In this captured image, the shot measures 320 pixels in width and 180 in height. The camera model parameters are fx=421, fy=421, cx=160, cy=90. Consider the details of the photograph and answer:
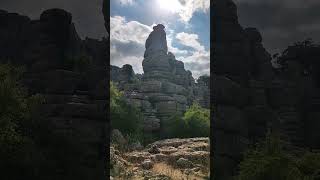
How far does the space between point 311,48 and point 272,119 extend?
207 cm

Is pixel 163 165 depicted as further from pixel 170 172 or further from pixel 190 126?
pixel 190 126

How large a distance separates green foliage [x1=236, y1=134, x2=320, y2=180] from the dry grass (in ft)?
29.5

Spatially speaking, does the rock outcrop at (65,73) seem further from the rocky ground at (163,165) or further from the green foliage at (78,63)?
the rocky ground at (163,165)

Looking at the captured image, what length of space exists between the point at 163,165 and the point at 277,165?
1343 centimetres

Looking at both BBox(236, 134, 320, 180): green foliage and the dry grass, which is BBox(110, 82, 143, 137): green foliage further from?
BBox(236, 134, 320, 180): green foliage

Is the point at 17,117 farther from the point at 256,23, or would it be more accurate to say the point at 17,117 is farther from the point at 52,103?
the point at 256,23

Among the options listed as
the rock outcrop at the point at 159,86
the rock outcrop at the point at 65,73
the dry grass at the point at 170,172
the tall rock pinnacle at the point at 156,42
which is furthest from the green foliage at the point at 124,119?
the tall rock pinnacle at the point at 156,42

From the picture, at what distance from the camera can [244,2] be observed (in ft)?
36.3

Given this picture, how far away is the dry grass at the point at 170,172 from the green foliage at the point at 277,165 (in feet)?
29.5

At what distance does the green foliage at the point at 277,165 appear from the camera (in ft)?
28.4

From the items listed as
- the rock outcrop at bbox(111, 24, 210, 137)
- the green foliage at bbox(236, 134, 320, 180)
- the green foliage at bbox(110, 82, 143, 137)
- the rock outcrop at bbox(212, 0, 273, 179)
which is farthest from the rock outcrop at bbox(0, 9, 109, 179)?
the rock outcrop at bbox(111, 24, 210, 137)

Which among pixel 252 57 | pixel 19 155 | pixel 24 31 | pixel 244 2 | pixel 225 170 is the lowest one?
pixel 225 170

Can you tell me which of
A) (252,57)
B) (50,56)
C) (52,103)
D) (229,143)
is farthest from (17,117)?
(252,57)

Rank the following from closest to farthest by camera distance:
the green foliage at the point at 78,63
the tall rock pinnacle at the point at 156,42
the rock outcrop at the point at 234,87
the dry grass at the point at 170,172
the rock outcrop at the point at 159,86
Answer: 1. the rock outcrop at the point at 234,87
2. the green foliage at the point at 78,63
3. the dry grass at the point at 170,172
4. the rock outcrop at the point at 159,86
5. the tall rock pinnacle at the point at 156,42
